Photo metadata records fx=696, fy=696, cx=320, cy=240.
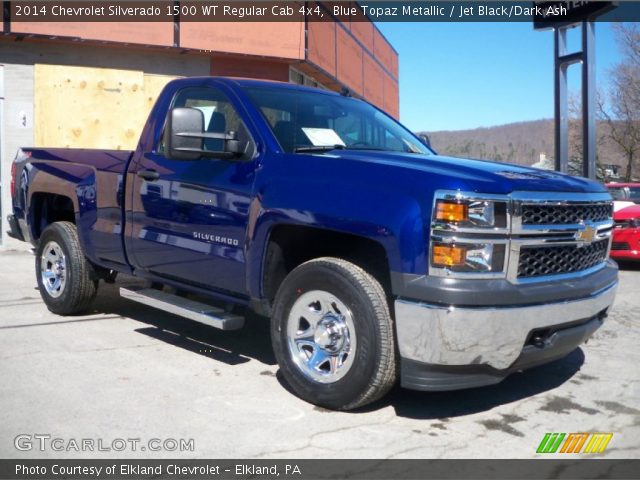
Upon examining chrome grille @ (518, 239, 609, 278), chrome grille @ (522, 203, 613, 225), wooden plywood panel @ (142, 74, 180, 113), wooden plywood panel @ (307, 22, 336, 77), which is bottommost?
chrome grille @ (518, 239, 609, 278)

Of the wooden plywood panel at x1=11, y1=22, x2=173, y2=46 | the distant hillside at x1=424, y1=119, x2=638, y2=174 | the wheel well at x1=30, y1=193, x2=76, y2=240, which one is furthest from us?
the distant hillside at x1=424, y1=119, x2=638, y2=174

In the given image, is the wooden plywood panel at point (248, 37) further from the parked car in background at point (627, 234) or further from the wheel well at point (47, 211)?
the parked car in background at point (627, 234)

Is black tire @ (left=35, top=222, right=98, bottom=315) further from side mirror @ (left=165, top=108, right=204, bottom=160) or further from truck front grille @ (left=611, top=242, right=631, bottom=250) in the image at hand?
truck front grille @ (left=611, top=242, right=631, bottom=250)

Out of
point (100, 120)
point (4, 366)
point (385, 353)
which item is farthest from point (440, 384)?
point (100, 120)

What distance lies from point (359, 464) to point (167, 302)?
2107mm

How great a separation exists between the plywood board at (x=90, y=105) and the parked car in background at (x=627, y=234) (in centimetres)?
789

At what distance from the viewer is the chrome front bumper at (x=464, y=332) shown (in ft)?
A: 11.4

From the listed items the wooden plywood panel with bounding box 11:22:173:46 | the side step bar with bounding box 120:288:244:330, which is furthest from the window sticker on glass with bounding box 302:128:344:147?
the wooden plywood panel with bounding box 11:22:173:46

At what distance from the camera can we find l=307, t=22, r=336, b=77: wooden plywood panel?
44.6 feet

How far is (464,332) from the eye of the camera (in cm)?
347

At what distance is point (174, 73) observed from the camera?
40.8 ft

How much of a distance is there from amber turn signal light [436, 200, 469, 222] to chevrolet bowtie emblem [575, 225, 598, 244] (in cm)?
85

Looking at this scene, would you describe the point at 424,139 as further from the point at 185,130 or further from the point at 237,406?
the point at 237,406

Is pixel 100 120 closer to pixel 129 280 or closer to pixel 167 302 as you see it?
pixel 129 280
